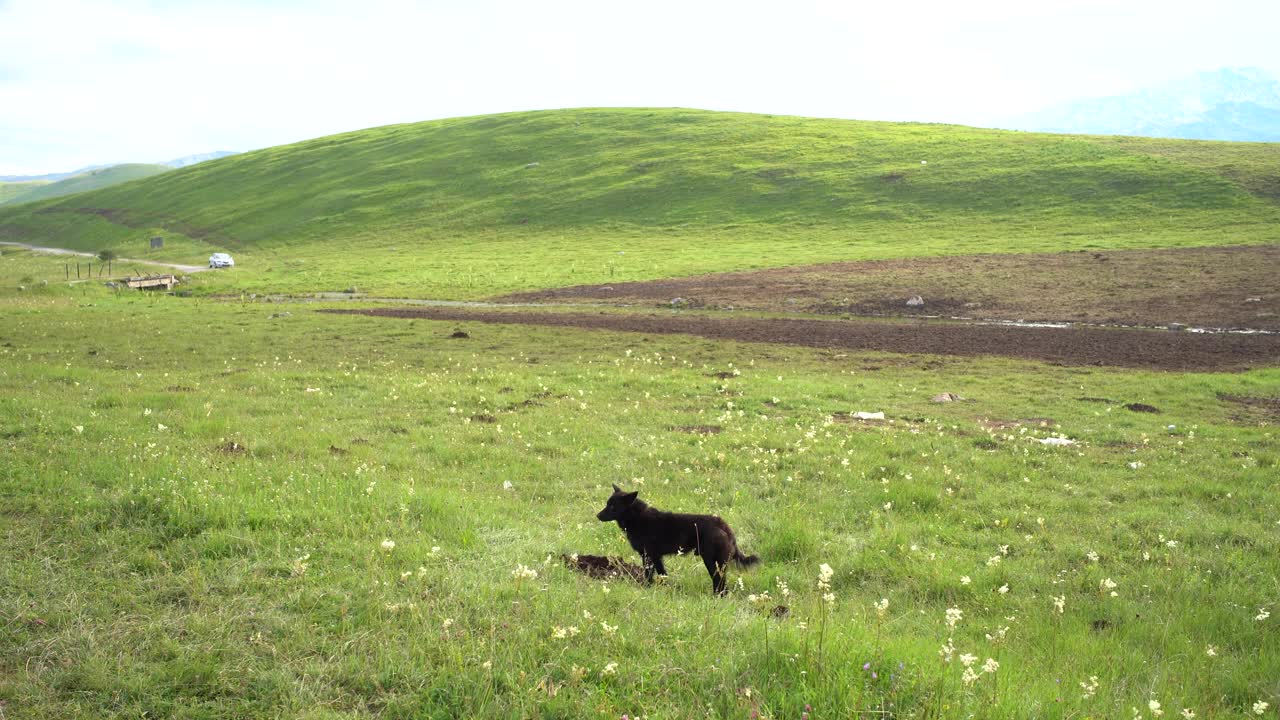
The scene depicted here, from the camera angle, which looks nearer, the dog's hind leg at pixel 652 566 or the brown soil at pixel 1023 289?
the dog's hind leg at pixel 652 566

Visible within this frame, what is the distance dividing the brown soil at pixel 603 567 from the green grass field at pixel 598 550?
301 mm

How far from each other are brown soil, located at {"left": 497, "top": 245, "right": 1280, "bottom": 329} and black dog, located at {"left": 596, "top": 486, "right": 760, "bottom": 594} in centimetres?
3457

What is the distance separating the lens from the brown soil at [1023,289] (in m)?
36.7

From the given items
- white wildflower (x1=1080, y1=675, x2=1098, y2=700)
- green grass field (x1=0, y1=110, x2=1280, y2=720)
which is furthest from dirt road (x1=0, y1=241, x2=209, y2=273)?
white wildflower (x1=1080, y1=675, x2=1098, y2=700)

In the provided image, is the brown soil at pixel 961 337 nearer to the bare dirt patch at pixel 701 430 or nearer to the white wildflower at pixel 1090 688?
the bare dirt patch at pixel 701 430

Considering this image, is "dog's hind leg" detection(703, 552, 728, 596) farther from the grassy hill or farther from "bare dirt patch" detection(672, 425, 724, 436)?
the grassy hill

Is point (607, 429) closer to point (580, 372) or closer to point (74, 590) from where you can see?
point (580, 372)

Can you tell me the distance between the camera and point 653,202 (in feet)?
294

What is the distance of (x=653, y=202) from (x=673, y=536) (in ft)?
276

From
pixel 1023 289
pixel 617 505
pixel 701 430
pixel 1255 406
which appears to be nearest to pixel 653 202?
pixel 1023 289

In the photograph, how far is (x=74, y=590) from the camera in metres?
6.69

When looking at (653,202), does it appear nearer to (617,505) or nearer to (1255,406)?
(1255,406)

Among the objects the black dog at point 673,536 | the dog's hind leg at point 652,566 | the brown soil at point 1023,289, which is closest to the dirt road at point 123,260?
the brown soil at point 1023,289

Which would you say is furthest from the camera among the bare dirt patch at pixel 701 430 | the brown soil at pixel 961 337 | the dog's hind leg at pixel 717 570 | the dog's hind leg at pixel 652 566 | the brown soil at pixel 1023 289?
the brown soil at pixel 1023 289
